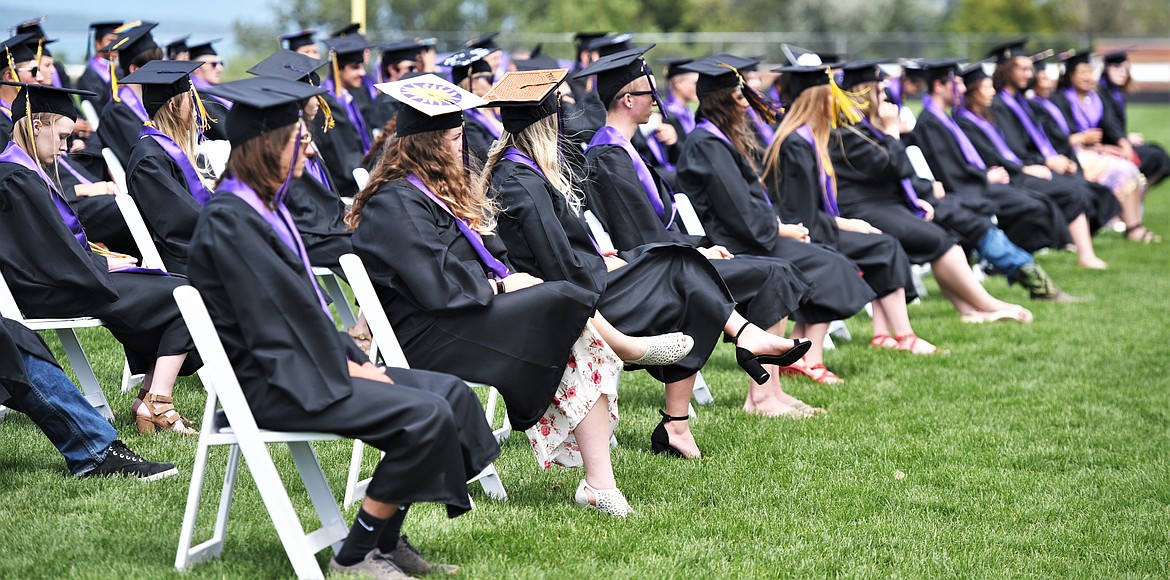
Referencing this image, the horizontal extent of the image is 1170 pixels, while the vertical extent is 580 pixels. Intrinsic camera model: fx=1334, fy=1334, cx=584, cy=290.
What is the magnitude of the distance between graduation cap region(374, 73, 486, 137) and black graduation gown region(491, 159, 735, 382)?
501 mm

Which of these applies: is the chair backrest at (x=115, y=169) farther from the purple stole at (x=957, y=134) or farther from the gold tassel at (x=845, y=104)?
the purple stole at (x=957, y=134)

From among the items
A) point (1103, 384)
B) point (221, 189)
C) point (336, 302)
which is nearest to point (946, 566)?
point (221, 189)

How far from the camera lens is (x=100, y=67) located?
9805mm

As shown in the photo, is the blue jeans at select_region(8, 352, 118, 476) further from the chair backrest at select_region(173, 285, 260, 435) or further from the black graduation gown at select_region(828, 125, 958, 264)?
the black graduation gown at select_region(828, 125, 958, 264)

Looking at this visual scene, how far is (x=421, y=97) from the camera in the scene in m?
4.61

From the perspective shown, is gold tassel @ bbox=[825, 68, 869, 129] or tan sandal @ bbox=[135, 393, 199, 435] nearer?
tan sandal @ bbox=[135, 393, 199, 435]

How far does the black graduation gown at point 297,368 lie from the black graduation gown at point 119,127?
152 inches

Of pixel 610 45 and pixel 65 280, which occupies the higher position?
pixel 65 280

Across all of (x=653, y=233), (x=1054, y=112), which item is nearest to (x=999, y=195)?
(x=1054, y=112)

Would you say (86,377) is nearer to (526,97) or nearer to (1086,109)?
(526,97)

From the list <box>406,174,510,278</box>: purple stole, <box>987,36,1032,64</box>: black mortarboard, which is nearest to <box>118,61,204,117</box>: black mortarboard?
<box>406,174,510,278</box>: purple stole

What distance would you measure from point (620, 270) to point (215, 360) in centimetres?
216

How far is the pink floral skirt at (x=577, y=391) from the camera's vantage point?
4812 mm

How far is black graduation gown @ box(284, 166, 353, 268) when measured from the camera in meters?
7.36
